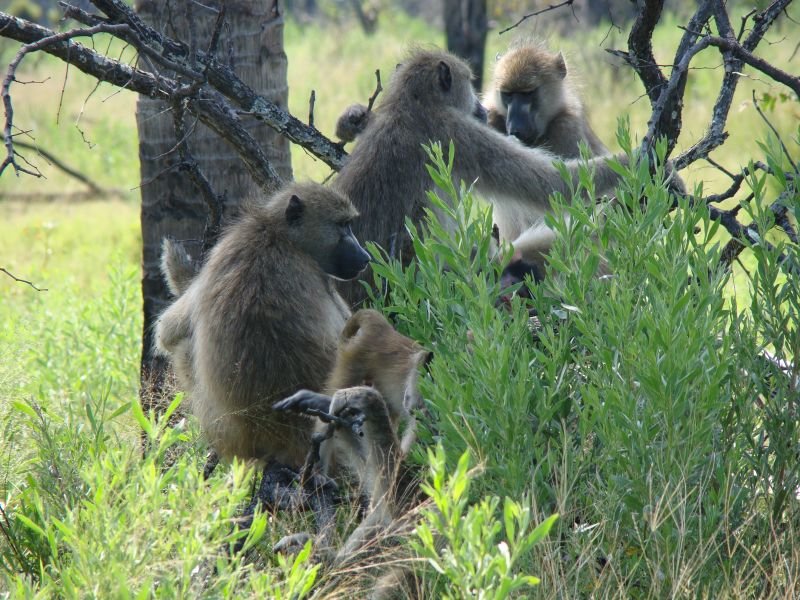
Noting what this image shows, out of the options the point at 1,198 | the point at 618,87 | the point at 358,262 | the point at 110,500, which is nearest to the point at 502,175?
the point at 358,262

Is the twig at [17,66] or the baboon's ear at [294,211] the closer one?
the twig at [17,66]

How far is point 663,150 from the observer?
10.4ft

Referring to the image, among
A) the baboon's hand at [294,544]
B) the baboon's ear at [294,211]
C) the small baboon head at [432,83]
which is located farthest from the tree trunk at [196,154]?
the baboon's hand at [294,544]

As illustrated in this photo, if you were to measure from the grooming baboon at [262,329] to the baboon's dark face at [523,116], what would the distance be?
6.31 ft

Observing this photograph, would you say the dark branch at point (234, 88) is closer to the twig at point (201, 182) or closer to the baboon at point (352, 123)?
the twig at point (201, 182)

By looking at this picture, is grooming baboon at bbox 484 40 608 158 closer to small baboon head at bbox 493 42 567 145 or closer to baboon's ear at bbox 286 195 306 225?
small baboon head at bbox 493 42 567 145

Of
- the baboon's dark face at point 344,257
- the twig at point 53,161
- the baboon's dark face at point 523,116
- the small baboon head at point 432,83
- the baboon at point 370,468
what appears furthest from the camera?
the baboon's dark face at point 523,116

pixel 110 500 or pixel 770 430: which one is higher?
pixel 770 430

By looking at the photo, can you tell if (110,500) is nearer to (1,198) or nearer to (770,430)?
(770,430)

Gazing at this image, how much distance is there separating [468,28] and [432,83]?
19.8ft

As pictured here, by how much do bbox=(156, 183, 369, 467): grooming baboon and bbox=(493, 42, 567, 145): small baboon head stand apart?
199 cm

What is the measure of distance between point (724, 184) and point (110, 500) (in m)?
9.62

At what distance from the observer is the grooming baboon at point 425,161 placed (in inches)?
190

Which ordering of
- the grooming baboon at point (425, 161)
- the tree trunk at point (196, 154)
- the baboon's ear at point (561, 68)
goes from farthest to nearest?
the baboon's ear at point (561, 68) → the tree trunk at point (196, 154) → the grooming baboon at point (425, 161)
